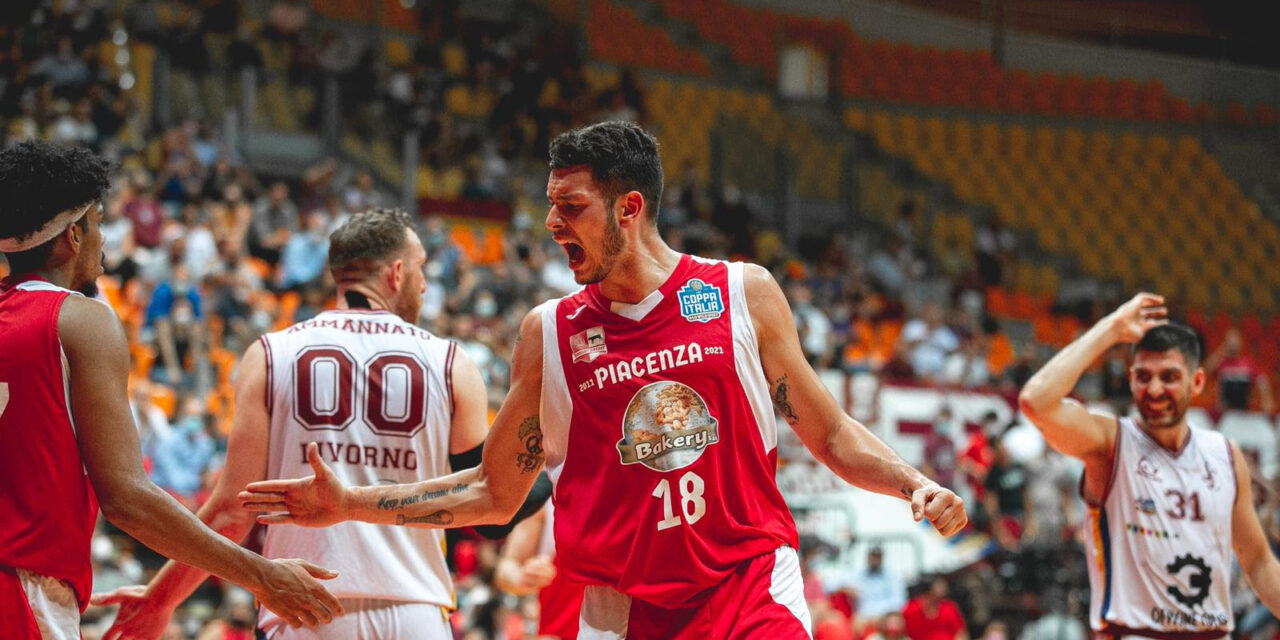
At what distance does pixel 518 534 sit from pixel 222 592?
6.44 metres

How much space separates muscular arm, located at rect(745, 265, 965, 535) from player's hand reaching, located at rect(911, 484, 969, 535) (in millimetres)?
294

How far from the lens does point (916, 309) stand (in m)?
22.3

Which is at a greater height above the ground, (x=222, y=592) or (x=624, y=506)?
(x=624, y=506)

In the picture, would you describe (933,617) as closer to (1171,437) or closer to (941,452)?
(941,452)

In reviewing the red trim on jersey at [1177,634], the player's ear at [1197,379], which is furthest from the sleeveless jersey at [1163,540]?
the player's ear at [1197,379]

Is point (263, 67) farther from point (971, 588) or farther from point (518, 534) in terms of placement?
point (518, 534)

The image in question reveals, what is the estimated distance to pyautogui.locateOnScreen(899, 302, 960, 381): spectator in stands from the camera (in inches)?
769

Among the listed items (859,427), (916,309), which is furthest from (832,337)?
(859,427)

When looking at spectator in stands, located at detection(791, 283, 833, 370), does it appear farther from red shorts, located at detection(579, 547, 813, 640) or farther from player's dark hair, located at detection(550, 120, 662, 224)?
red shorts, located at detection(579, 547, 813, 640)

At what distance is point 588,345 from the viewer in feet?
14.2

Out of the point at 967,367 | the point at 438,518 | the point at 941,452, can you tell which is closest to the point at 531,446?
the point at 438,518

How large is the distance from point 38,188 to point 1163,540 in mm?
5109

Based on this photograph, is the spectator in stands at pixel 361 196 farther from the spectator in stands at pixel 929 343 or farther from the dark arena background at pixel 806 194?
the spectator in stands at pixel 929 343

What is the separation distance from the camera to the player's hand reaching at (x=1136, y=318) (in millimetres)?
6227
